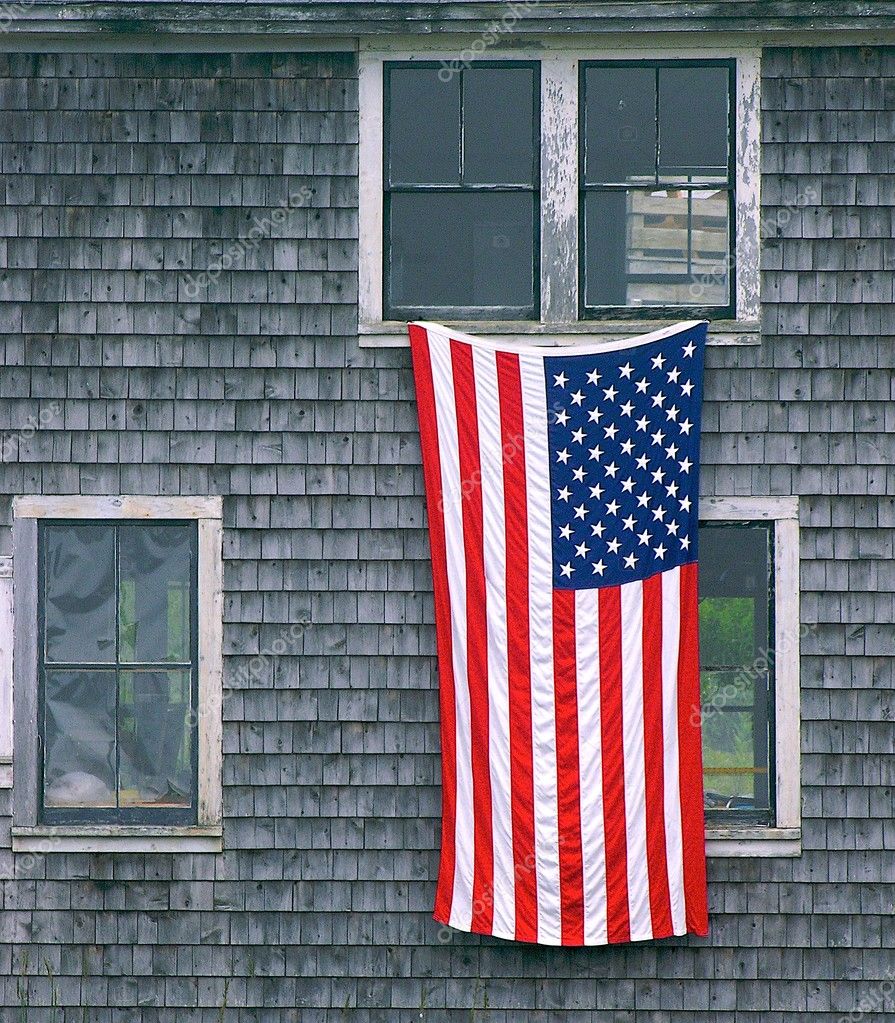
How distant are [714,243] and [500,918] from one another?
369cm

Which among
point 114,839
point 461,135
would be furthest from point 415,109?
point 114,839

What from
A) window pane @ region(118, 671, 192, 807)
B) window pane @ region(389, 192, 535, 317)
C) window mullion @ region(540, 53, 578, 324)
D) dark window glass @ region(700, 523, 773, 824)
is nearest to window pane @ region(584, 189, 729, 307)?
window mullion @ region(540, 53, 578, 324)

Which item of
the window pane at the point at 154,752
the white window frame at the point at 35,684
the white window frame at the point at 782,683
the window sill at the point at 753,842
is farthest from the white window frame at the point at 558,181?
the window sill at the point at 753,842

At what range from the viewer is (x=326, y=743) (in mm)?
6207

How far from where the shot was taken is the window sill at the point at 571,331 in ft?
20.3

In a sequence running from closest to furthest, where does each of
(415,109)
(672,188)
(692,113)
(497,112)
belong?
(672,188)
(497,112)
(415,109)
(692,113)

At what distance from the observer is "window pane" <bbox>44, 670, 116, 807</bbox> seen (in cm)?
630

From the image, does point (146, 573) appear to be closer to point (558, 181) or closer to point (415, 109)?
point (558, 181)

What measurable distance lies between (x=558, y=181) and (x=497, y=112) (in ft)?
2.84

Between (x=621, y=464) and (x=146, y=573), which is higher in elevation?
(x=621, y=464)

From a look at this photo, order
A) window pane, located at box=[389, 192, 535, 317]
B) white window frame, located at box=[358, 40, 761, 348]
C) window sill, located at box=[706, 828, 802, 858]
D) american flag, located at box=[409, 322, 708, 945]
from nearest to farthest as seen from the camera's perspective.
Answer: american flag, located at box=[409, 322, 708, 945] → window sill, located at box=[706, 828, 802, 858] → white window frame, located at box=[358, 40, 761, 348] → window pane, located at box=[389, 192, 535, 317]

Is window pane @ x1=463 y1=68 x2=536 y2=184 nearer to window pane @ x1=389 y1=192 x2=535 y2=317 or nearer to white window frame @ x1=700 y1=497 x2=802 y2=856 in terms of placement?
white window frame @ x1=700 y1=497 x2=802 y2=856

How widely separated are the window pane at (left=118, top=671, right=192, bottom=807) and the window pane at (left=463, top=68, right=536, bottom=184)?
10.8ft

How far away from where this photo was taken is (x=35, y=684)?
20.4 ft
